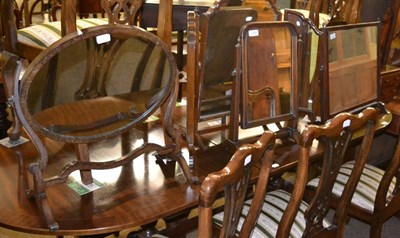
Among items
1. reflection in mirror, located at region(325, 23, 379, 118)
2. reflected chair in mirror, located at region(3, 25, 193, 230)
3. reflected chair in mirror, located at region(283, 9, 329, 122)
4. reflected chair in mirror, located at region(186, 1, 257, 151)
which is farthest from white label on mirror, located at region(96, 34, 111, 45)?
reflection in mirror, located at region(325, 23, 379, 118)

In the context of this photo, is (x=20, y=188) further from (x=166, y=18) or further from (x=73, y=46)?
(x=166, y=18)

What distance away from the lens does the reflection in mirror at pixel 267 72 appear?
68.0 inches

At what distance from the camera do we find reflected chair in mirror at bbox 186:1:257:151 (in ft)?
5.54

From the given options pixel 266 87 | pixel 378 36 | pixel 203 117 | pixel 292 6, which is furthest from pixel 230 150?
pixel 292 6

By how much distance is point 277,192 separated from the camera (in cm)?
201

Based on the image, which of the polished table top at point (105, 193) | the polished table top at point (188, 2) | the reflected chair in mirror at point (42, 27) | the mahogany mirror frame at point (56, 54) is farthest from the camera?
the polished table top at point (188, 2)

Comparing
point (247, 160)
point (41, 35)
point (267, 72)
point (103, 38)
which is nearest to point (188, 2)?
point (41, 35)

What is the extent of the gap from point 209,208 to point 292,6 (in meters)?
2.57

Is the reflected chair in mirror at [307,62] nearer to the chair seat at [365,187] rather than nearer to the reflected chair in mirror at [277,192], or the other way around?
the reflected chair in mirror at [277,192]

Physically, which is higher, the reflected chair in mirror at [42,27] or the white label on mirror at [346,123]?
the reflected chair in mirror at [42,27]

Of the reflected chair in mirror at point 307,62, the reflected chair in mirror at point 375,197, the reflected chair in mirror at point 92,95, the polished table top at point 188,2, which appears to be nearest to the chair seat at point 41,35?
the polished table top at point 188,2

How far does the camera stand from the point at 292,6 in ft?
10.8

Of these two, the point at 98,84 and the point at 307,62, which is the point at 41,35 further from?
the point at 307,62

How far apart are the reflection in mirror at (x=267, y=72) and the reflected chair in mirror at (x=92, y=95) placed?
1.03ft
